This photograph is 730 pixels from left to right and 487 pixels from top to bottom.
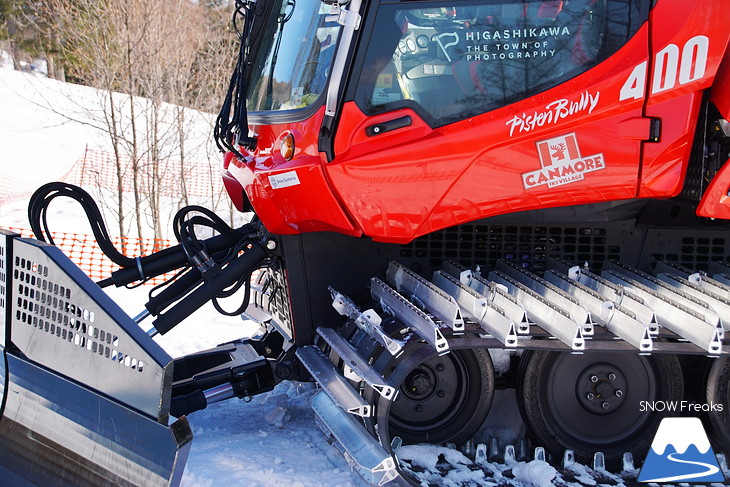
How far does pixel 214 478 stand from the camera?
3928 mm

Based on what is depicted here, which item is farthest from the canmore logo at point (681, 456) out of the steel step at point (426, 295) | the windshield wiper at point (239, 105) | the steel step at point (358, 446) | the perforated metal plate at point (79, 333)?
the windshield wiper at point (239, 105)

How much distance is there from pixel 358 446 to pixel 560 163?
1.64m

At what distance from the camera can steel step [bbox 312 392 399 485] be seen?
3.53 meters

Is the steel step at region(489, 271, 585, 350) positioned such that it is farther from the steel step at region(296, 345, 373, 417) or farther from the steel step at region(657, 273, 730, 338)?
the steel step at region(296, 345, 373, 417)

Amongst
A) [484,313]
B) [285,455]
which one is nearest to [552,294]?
[484,313]

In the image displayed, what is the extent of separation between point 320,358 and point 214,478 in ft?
2.73

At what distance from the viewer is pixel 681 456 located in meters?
4.24

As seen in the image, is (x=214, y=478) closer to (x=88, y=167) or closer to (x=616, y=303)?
(x=616, y=303)

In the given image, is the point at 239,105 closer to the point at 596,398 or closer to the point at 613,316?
the point at 613,316

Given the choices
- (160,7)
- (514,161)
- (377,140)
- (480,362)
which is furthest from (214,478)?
(160,7)

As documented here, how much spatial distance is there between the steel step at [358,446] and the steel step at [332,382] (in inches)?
3.2

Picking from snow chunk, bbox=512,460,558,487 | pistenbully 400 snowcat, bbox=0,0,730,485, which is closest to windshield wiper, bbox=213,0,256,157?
pistenbully 400 snowcat, bbox=0,0,730,485

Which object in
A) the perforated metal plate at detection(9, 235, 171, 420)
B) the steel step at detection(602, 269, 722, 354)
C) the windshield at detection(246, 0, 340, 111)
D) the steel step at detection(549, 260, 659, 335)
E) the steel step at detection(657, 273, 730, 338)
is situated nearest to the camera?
the perforated metal plate at detection(9, 235, 171, 420)

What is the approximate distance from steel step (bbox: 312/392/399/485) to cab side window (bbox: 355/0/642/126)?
58.6 inches
